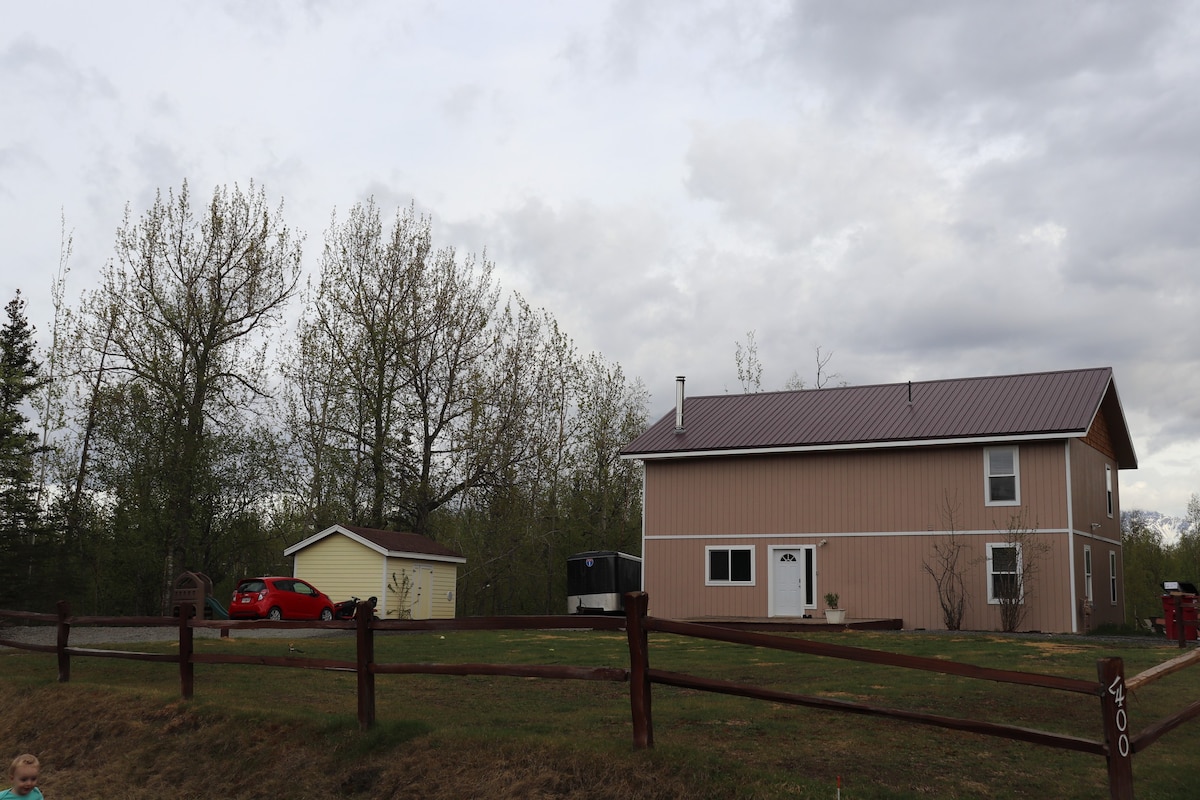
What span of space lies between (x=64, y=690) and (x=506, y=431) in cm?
2666

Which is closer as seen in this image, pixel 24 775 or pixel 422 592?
pixel 24 775

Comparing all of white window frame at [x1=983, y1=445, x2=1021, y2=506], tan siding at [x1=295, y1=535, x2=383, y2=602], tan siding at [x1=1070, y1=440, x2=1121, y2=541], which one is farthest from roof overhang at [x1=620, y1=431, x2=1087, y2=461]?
tan siding at [x1=295, y1=535, x2=383, y2=602]

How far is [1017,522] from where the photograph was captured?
2409 centimetres

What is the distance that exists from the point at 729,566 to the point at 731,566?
7 centimetres

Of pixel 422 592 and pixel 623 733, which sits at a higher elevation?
pixel 623 733

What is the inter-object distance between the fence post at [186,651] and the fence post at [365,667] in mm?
2920

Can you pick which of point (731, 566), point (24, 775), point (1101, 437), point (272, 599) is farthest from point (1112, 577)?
point (24, 775)

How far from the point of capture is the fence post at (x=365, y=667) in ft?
28.8

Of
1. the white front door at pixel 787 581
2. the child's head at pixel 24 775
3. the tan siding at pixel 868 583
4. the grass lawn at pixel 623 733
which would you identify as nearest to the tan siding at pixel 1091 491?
the tan siding at pixel 868 583

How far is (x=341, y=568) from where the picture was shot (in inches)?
1201

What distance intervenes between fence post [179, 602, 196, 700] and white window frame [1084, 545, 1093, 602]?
21149 millimetres

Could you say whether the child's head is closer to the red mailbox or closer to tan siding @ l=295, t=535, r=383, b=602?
the red mailbox

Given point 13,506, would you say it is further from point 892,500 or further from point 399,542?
point 892,500

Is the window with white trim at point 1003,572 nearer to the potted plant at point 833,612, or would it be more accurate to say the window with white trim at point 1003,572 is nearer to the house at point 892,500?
the house at point 892,500
